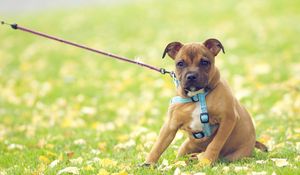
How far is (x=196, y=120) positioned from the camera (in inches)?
231

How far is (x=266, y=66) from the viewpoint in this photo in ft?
42.6

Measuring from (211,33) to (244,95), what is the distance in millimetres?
7379

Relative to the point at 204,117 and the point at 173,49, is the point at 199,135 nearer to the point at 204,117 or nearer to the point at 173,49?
the point at 204,117

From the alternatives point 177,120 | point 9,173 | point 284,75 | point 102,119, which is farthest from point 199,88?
point 284,75

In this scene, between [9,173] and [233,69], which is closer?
[9,173]

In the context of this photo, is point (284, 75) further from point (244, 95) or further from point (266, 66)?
point (244, 95)

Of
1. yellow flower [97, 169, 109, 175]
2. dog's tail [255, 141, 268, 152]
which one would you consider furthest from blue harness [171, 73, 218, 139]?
yellow flower [97, 169, 109, 175]

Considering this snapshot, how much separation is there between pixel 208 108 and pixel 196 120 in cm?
19

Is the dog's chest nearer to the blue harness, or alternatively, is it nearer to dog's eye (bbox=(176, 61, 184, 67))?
the blue harness

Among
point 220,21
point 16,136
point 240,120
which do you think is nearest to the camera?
point 240,120

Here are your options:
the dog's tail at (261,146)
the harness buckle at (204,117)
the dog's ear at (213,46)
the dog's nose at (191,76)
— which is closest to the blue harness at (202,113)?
the harness buckle at (204,117)

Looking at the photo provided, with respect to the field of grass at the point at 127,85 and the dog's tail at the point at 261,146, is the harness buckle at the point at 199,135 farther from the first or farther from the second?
the dog's tail at the point at 261,146

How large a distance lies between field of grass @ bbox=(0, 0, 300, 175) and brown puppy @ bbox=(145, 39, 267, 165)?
20 cm

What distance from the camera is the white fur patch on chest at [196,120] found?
5.82 meters
